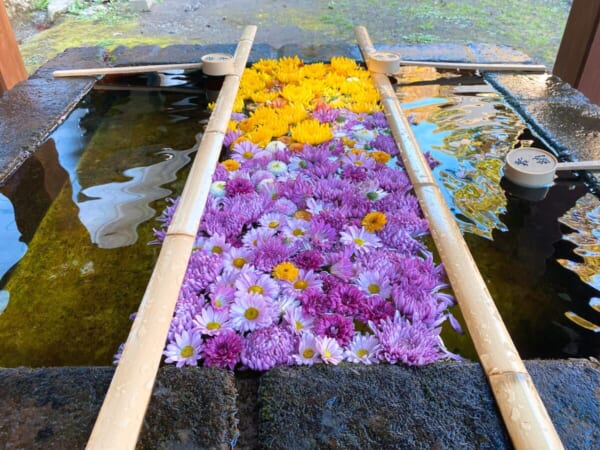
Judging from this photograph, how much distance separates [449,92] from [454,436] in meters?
2.56

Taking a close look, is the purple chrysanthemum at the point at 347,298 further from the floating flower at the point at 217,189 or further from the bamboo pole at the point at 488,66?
the bamboo pole at the point at 488,66

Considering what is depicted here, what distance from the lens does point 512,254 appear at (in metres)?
1.91

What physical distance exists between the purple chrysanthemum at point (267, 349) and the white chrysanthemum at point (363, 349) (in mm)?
172

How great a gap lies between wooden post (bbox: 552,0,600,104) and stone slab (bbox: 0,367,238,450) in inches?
127

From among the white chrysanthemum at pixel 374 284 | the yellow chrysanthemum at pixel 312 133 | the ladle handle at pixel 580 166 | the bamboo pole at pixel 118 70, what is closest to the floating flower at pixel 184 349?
the white chrysanthemum at pixel 374 284

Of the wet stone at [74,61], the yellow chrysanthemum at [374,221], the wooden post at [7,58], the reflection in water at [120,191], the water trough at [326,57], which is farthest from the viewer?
the wet stone at [74,61]

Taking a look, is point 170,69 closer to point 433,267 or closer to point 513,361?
point 433,267

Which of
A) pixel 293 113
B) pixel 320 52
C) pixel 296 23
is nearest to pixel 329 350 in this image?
pixel 293 113

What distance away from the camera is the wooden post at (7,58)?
315 cm

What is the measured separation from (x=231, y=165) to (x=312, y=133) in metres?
0.52

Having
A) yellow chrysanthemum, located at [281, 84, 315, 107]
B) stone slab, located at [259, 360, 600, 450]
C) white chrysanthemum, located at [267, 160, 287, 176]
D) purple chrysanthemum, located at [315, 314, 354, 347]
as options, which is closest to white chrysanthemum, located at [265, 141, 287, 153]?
white chrysanthemum, located at [267, 160, 287, 176]

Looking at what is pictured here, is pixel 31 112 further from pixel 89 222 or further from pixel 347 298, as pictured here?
pixel 347 298

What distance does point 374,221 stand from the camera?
198 centimetres

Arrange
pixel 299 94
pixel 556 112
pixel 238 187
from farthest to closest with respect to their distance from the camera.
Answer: pixel 299 94, pixel 556 112, pixel 238 187
